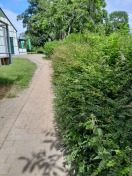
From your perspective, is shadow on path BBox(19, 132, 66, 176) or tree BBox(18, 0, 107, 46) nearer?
shadow on path BBox(19, 132, 66, 176)

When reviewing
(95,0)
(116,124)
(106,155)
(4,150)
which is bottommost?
(4,150)

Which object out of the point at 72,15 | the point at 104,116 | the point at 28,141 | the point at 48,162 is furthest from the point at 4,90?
the point at 72,15

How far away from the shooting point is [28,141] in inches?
154

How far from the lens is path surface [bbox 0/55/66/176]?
121 inches

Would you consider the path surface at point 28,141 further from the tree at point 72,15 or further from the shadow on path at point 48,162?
the tree at point 72,15

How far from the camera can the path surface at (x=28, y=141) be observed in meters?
3.08

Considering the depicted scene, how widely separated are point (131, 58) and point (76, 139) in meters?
1.30

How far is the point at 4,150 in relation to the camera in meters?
3.62

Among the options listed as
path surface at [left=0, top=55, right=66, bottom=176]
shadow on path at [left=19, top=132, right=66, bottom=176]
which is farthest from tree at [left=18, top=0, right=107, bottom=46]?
shadow on path at [left=19, top=132, right=66, bottom=176]

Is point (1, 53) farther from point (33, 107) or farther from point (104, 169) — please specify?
point (104, 169)

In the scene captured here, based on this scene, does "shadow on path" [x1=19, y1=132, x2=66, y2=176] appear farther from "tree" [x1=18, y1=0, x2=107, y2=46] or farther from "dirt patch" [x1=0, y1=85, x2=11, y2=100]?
"tree" [x1=18, y1=0, x2=107, y2=46]

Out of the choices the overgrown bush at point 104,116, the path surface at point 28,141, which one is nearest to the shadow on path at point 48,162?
the path surface at point 28,141

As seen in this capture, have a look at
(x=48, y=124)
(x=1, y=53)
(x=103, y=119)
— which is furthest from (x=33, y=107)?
(x=1, y=53)

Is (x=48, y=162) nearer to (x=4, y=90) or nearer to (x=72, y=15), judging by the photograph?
(x=4, y=90)
